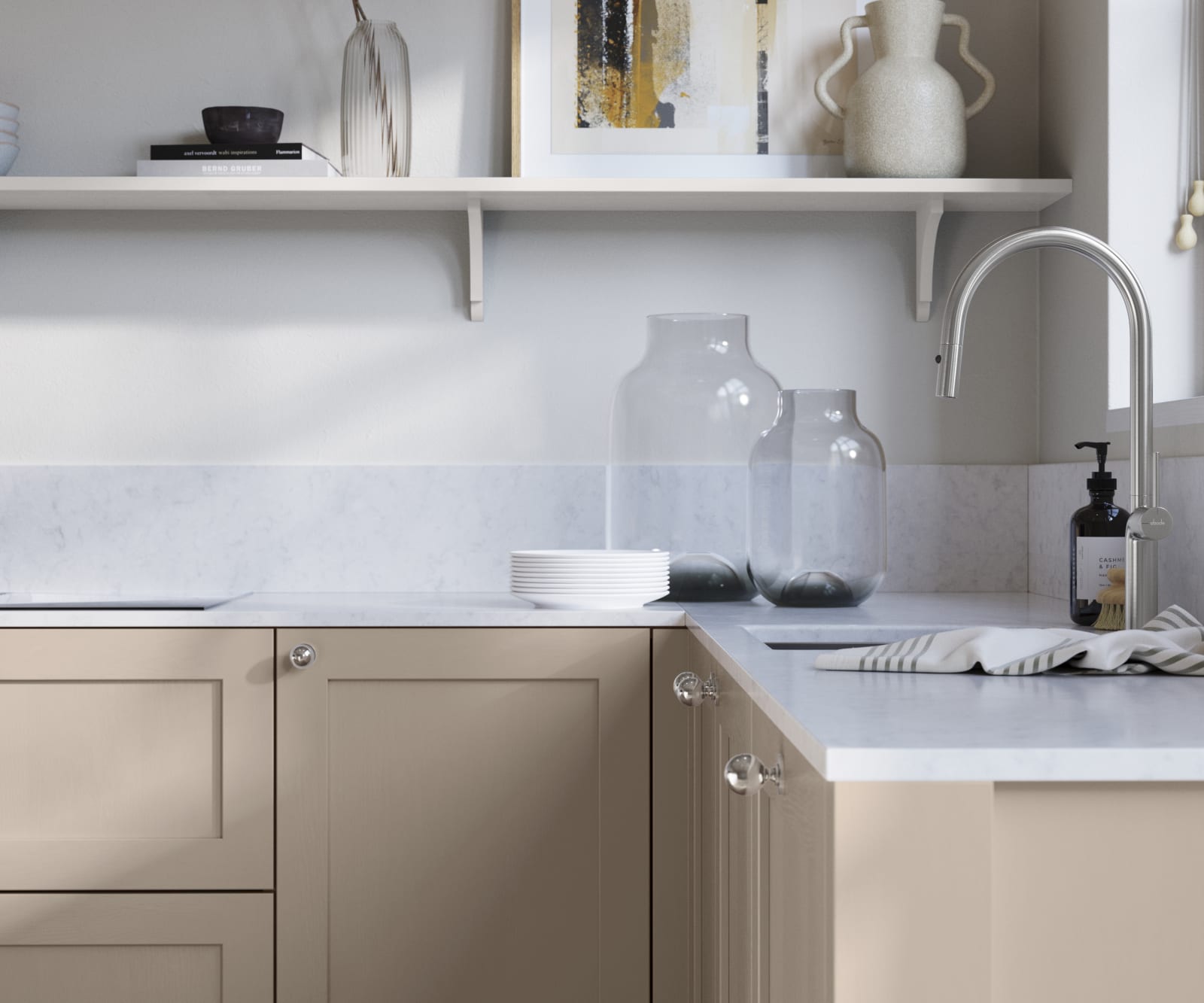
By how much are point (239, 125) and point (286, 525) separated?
675 millimetres

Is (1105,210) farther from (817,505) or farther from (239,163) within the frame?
(239,163)

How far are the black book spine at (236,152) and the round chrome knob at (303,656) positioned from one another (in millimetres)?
806

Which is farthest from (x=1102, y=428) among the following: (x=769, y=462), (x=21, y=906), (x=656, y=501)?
(x=21, y=906)

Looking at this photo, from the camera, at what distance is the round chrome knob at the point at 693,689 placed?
1412 millimetres

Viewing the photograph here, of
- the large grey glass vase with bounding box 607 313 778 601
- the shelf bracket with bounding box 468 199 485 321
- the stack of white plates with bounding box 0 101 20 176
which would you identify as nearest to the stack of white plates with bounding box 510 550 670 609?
the large grey glass vase with bounding box 607 313 778 601

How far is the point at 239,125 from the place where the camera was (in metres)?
2.04

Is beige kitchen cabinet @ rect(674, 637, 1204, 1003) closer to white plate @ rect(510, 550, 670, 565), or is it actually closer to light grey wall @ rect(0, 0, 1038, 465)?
white plate @ rect(510, 550, 670, 565)

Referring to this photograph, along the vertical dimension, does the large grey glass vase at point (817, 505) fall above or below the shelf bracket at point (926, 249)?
below

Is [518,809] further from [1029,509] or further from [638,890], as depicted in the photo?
[1029,509]

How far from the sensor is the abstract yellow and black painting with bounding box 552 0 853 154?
2.17 metres

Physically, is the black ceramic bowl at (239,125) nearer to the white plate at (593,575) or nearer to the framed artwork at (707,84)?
the framed artwork at (707,84)

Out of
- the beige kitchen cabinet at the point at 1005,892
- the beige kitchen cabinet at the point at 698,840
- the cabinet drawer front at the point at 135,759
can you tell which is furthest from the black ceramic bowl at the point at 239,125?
the beige kitchen cabinet at the point at 1005,892

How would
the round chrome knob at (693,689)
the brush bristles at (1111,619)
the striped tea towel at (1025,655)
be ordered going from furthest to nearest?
1. the brush bristles at (1111,619)
2. the round chrome knob at (693,689)
3. the striped tea towel at (1025,655)

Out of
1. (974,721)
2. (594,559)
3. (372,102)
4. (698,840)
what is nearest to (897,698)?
(974,721)
